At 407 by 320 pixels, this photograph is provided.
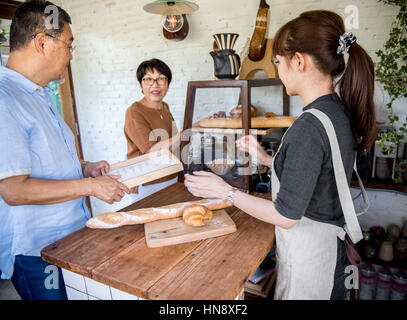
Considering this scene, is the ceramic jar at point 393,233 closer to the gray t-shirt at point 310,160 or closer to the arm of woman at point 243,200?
the gray t-shirt at point 310,160

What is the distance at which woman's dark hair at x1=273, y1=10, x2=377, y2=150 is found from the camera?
100 cm

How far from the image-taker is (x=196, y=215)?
1347mm

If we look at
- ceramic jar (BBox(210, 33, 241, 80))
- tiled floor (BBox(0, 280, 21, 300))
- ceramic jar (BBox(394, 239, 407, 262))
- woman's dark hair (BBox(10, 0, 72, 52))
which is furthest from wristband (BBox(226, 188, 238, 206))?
tiled floor (BBox(0, 280, 21, 300))

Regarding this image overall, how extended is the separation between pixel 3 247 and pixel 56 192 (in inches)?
16.9

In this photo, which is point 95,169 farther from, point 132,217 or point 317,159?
point 317,159

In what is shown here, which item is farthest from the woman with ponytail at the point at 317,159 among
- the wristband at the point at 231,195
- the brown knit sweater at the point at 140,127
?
the brown knit sweater at the point at 140,127

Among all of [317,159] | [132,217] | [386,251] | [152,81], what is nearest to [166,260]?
[132,217]

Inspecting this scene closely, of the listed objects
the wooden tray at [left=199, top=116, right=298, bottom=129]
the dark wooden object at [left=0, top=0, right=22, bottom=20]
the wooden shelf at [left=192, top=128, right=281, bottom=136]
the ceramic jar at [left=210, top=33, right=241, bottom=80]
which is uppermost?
the dark wooden object at [left=0, top=0, right=22, bottom=20]

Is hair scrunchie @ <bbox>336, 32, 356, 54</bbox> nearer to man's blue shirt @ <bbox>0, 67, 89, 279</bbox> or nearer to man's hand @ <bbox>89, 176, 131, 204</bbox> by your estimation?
man's hand @ <bbox>89, 176, 131, 204</bbox>

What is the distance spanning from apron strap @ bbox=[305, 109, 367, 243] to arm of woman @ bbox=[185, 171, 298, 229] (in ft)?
0.65

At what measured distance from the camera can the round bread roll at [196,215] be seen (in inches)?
52.7

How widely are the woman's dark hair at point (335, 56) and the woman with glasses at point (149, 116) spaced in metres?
1.43
